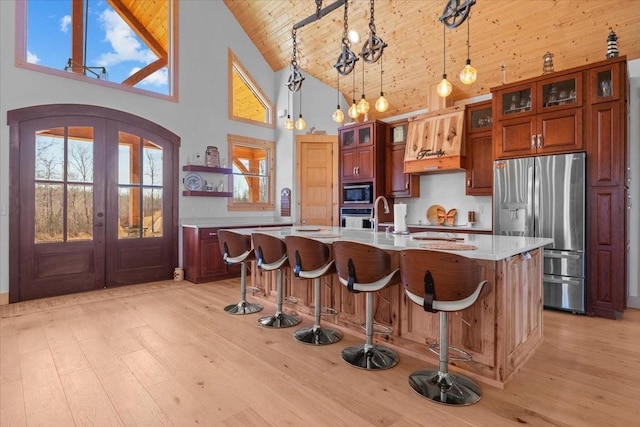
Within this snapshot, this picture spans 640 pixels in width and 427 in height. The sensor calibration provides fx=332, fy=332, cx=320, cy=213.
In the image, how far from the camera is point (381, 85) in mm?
5590

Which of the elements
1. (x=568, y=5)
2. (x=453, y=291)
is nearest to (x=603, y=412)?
(x=453, y=291)

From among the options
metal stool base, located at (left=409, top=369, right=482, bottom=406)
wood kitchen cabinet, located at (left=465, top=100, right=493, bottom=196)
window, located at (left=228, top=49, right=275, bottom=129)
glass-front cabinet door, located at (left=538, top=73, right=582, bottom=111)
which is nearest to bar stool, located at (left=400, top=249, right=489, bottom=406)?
metal stool base, located at (left=409, top=369, right=482, bottom=406)

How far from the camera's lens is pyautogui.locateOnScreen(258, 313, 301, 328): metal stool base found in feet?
10.5

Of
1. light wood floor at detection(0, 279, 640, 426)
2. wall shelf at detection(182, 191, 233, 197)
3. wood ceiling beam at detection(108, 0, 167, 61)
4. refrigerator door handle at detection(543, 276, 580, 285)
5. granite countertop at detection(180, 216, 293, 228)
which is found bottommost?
light wood floor at detection(0, 279, 640, 426)

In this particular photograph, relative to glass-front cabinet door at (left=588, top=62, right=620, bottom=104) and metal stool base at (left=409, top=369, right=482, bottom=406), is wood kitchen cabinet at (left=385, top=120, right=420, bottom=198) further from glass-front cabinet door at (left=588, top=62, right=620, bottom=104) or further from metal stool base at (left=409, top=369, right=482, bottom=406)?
metal stool base at (left=409, top=369, right=482, bottom=406)

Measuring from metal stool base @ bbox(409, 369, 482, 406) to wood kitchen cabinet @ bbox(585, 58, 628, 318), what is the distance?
7.91 ft

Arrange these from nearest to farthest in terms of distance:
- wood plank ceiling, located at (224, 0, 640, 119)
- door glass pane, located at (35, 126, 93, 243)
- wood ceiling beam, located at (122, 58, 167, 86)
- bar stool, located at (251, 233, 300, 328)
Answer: bar stool, located at (251, 233, 300, 328) → wood plank ceiling, located at (224, 0, 640, 119) → door glass pane, located at (35, 126, 93, 243) → wood ceiling beam, located at (122, 58, 167, 86)

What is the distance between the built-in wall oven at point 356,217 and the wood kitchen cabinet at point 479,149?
162cm

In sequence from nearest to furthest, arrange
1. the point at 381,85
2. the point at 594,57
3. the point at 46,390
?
the point at 46,390, the point at 594,57, the point at 381,85

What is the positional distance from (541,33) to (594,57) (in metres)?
0.69

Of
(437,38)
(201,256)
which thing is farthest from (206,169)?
(437,38)

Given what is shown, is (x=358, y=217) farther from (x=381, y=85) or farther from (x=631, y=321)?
(x=631, y=321)

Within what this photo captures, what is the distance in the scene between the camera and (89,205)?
4.59 m

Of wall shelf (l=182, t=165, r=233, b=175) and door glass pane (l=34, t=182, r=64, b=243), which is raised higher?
wall shelf (l=182, t=165, r=233, b=175)
